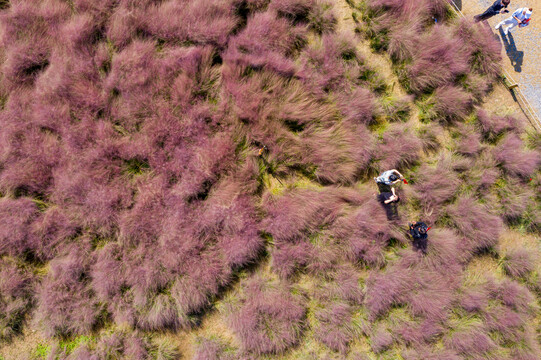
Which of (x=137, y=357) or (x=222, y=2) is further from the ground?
(x=222, y=2)

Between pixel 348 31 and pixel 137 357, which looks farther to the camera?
pixel 348 31

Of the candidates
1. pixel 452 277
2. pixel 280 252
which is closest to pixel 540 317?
pixel 452 277

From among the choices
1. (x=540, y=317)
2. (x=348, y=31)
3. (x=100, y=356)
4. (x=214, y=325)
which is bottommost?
(x=100, y=356)

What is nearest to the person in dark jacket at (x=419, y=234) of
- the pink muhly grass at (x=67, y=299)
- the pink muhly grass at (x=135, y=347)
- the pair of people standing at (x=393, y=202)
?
the pair of people standing at (x=393, y=202)

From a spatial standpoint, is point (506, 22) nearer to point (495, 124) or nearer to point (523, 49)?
point (523, 49)

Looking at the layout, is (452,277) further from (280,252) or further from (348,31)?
(348,31)

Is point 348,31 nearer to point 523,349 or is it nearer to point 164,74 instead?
point 164,74
